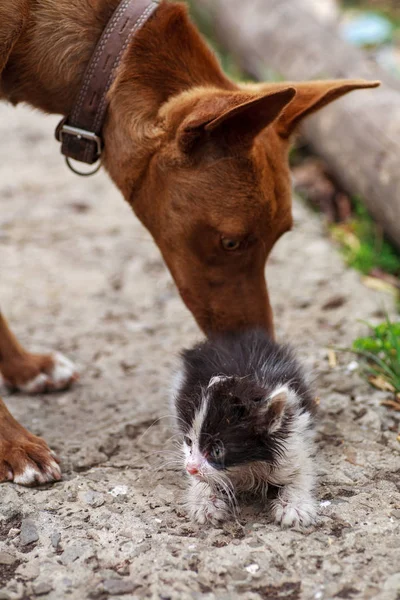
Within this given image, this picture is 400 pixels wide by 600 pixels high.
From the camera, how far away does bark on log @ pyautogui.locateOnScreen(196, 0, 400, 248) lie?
5.49 m

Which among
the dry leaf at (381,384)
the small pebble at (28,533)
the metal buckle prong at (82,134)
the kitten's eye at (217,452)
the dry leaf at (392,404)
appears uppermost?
the metal buckle prong at (82,134)

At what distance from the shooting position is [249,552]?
110 inches

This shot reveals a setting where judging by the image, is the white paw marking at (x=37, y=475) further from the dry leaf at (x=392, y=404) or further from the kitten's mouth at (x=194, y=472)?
the dry leaf at (x=392, y=404)

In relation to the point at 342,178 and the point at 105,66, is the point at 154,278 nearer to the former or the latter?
the point at 342,178

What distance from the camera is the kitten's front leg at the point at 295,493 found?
2982mm

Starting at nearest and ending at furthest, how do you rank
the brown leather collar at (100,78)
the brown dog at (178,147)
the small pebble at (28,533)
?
1. the small pebble at (28,533)
2. the brown dog at (178,147)
3. the brown leather collar at (100,78)

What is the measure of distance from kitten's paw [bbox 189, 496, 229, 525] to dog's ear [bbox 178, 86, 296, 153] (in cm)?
144

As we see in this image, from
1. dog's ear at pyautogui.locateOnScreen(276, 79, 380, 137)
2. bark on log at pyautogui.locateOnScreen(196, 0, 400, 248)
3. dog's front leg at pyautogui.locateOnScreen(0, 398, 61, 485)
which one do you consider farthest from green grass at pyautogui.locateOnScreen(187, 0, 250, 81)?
dog's front leg at pyautogui.locateOnScreen(0, 398, 61, 485)

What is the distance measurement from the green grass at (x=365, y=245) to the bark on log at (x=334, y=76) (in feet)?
0.45

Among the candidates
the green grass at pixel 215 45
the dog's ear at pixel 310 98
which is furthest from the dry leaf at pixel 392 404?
the green grass at pixel 215 45

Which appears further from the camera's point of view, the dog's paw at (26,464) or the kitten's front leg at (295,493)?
the dog's paw at (26,464)

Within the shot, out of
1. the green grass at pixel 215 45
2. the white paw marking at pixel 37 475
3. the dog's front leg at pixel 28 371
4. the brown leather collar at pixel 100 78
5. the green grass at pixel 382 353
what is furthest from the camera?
the green grass at pixel 215 45

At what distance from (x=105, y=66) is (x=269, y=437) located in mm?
1763

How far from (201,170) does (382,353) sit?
5.07ft
